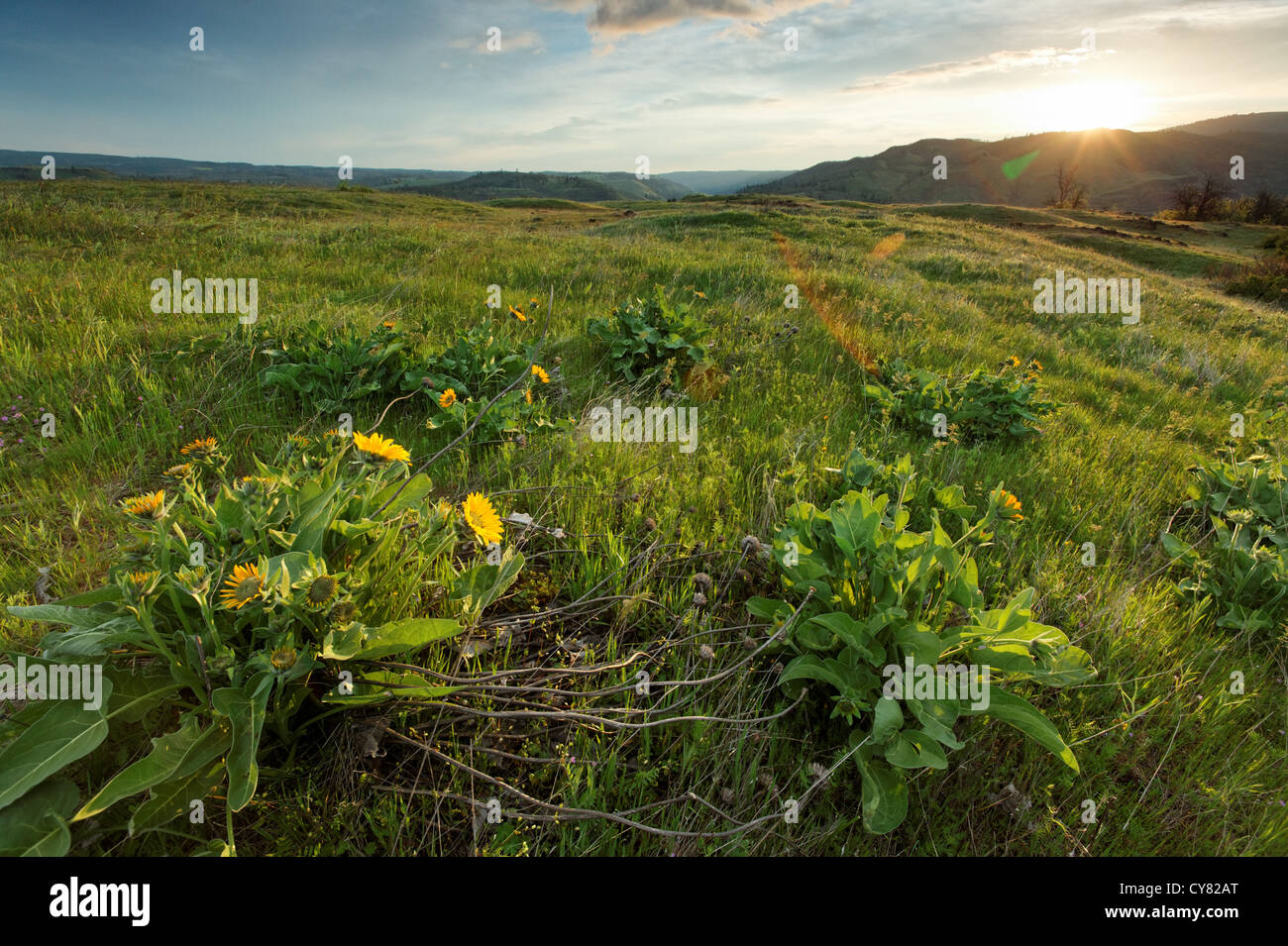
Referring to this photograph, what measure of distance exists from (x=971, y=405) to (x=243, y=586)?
4764mm

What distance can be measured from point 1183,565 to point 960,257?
14.1 m

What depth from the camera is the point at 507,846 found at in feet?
5.25

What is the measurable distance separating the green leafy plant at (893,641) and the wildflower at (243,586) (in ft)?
5.48

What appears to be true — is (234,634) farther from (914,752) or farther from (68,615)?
(914,752)

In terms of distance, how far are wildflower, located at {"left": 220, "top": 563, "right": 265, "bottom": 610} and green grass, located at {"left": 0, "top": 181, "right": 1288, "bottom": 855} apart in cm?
55

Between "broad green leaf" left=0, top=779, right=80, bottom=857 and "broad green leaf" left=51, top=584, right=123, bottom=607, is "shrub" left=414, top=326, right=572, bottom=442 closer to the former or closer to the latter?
"broad green leaf" left=51, top=584, right=123, bottom=607

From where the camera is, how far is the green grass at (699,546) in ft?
5.90

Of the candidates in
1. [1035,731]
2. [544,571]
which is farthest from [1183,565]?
[544,571]

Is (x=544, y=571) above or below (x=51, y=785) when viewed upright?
above

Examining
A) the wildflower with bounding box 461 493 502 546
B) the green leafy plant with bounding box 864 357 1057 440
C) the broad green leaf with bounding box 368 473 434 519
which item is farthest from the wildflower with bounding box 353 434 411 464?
the green leafy plant with bounding box 864 357 1057 440

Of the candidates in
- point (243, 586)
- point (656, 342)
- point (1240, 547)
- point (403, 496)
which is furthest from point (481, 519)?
point (1240, 547)

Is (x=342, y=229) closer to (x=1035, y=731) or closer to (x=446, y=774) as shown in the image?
(x=446, y=774)

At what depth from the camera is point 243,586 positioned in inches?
59.8
